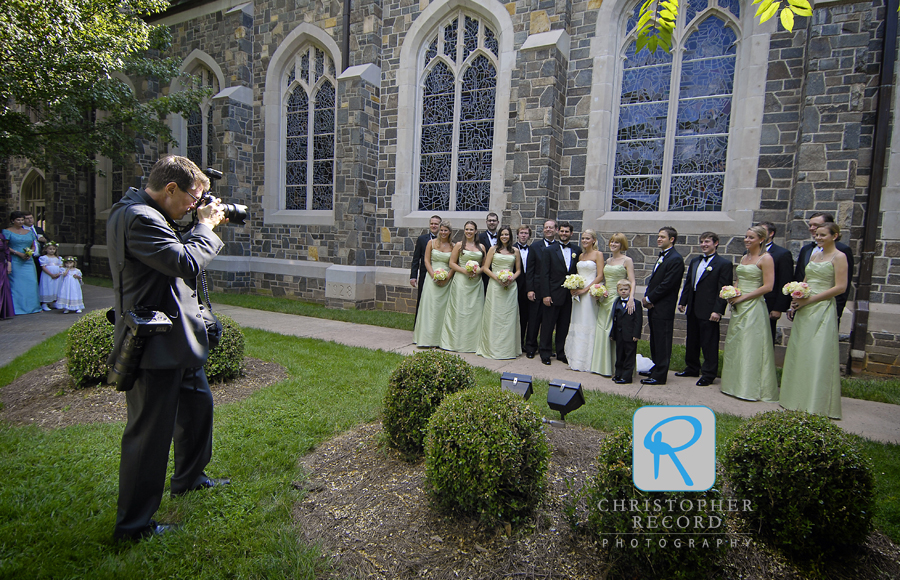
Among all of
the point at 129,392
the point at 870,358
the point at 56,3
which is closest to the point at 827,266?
the point at 870,358

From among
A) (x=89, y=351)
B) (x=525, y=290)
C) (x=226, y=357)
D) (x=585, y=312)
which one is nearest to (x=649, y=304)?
(x=585, y=312)

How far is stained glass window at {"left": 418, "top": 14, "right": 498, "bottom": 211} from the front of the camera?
35.2ft

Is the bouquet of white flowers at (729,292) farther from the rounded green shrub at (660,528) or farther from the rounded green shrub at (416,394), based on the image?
the rounded green shrub at (660,528)

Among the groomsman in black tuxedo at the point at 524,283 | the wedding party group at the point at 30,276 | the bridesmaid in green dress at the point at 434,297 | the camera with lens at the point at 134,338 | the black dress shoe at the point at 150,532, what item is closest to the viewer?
the camera with lens at the point at 134,338

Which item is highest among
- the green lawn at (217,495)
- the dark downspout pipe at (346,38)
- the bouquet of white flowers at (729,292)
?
the dark downspout pipe at (346,38)

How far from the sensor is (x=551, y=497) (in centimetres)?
293

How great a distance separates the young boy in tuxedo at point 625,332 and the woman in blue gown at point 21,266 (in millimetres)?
11803

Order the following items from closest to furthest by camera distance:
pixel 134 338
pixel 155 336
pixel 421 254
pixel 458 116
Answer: pixel 134 338
pixel 155 336
pixel 421 254
pixel 458 116

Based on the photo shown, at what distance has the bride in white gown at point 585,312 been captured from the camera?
675cm

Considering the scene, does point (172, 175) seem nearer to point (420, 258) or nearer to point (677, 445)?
point (677, 445)

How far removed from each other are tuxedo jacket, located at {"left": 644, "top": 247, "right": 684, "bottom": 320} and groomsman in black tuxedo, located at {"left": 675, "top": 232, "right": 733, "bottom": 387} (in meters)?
0.20

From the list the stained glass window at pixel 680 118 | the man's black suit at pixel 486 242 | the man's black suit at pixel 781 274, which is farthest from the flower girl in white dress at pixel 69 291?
the man's black suit at pixel 781 274

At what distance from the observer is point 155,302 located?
253 cm

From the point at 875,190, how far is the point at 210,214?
897cm
